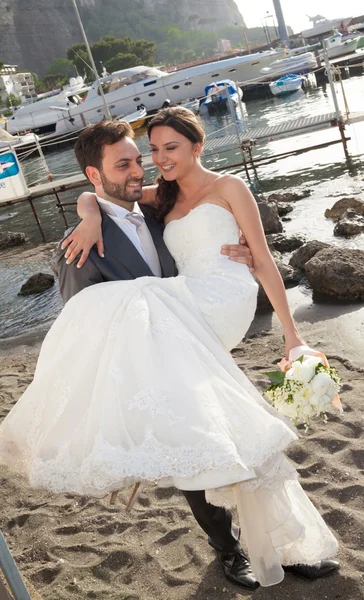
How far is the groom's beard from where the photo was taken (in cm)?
340

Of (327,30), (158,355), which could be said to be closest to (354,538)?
(158,355)

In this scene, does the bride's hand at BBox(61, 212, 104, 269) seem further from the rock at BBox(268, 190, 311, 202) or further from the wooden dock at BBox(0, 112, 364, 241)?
the wooden dock at BBox(0, 112, 364, 241)

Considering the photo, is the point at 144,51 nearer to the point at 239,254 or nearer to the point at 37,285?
the point at 37,285

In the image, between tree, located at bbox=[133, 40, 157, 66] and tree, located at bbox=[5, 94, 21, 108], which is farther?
tree, located at bbox=[133, 40, 157, 66]

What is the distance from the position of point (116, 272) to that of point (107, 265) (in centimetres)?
6

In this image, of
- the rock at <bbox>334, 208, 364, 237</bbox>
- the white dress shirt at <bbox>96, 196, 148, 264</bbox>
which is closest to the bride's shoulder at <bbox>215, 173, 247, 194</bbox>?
the white dress shirt at <bbox>96, 196, 148, 264</bbox>

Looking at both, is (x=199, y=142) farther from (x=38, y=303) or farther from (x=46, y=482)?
(x=38, y=303)

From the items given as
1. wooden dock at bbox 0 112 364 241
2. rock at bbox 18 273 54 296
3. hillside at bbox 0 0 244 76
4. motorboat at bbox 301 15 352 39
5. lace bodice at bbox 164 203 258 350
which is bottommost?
rock at bbox 18 273 54 296

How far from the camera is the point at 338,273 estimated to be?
803 cm

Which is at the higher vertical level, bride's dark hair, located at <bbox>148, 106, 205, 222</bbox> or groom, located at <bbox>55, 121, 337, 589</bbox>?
bride's dark hair, located at <bbox>148, 106, 205, 222</bbox>

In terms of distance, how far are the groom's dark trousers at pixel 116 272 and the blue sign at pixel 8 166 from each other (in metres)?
13.4

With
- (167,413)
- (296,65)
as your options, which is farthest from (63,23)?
(167,413)

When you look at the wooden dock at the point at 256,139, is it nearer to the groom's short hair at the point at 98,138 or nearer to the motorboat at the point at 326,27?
the groom's short hair at the point at 98,138

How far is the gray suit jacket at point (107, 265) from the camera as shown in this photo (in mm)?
3246
